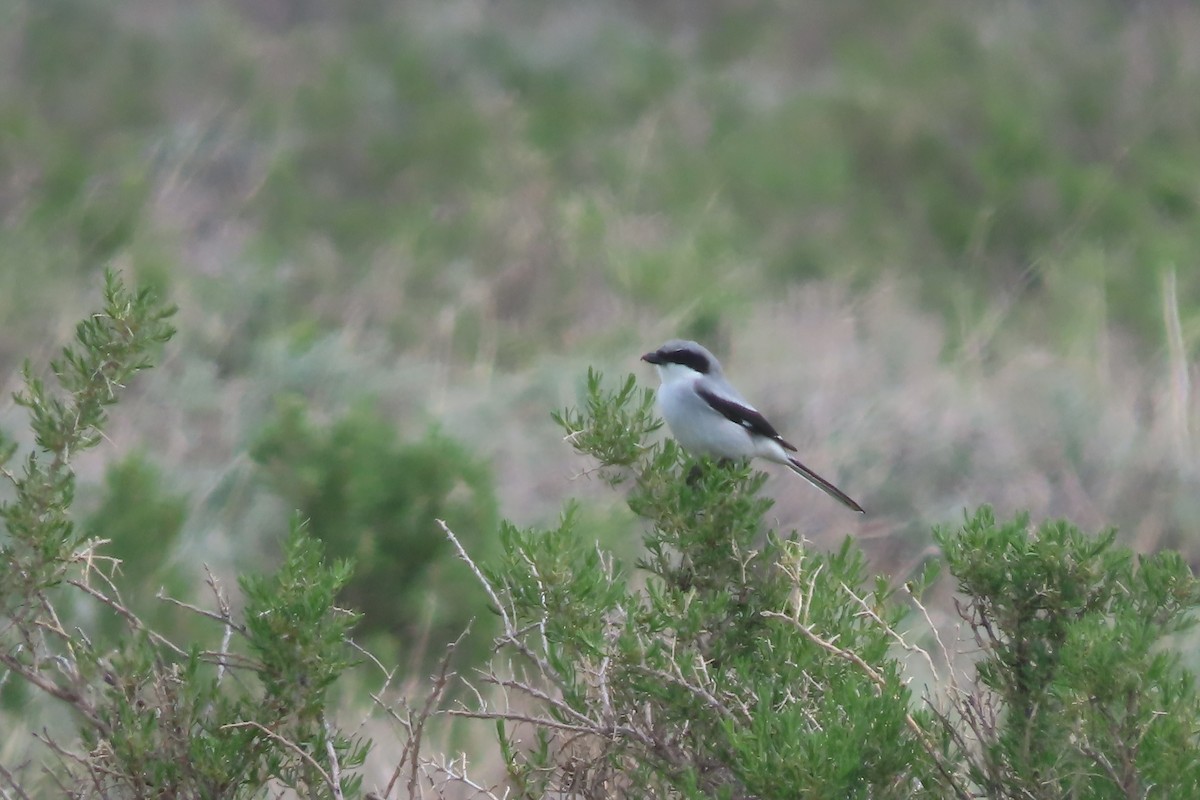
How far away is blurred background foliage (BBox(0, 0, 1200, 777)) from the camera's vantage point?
289 inches

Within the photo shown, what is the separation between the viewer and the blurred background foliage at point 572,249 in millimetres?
7336

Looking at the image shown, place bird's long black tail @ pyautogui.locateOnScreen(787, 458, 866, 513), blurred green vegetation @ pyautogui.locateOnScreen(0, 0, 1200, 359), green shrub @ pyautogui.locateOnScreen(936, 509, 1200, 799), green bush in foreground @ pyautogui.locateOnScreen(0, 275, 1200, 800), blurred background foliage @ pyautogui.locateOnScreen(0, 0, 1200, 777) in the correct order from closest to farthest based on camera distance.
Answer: green shrub @ pyautogui.locateOnScreen(936, 509, 1200, 799)
green bush in foreground @ pyautogui.locateOnScreen(0, 275, 1200, 800)
bird's long black tail @ pyautogui.locateOnScreen(787, 458, 866, 513)
blurred background foliage @ pyautogui.locateOnScreen(0, 0, 1200, 777)
blurred green vegetation @ pyautogui.locateOnScreen(0, 0, 1200, 359)

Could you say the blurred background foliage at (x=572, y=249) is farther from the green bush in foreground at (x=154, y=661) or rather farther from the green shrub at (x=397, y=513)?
the green bush in foreground at (x=154, y=661)

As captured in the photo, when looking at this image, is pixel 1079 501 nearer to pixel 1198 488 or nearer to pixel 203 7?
pixel 1198 488

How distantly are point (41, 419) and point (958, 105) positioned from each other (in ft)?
44.5

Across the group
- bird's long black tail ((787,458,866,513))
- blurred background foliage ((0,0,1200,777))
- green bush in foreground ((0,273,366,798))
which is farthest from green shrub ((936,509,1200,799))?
blurred background foliage ((0,0,1200,777))

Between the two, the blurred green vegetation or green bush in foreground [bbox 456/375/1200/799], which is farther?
the blurred green vegetation

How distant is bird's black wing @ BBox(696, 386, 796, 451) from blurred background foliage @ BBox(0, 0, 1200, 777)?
1748mm

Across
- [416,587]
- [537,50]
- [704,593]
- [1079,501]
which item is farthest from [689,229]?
[704,593]

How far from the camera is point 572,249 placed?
1135 cm

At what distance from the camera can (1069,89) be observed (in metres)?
16.0

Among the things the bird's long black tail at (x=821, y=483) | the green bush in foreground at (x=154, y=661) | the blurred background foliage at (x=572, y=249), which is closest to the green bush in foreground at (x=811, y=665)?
the green bush in foreground at (x=154, y=661)

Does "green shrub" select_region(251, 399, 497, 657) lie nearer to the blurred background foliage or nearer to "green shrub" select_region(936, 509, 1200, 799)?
the blurred background foliage

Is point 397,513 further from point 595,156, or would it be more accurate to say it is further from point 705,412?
point 595,156
